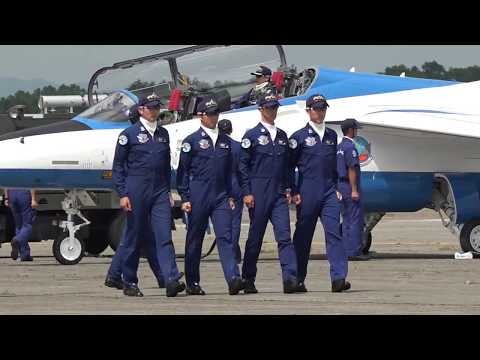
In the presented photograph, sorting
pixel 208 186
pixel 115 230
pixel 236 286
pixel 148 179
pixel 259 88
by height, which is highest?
pixel 259 88

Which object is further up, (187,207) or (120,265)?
(187,207)

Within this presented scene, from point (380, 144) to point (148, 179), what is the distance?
679cm

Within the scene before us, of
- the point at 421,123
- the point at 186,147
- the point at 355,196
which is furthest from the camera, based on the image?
the point at 421,123

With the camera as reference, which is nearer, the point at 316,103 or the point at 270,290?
the point at 316,103

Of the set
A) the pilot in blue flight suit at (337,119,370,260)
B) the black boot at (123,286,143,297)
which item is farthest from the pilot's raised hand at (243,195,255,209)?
the pilot in blue flight suit at (337,119,370,260)

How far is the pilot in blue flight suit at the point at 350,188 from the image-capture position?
711 inches

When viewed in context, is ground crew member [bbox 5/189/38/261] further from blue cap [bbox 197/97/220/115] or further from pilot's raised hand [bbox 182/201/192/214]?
blue cap [bbox 197/97/220/115]

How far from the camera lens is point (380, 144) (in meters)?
19.7

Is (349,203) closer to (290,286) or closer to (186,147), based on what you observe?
(290,286)

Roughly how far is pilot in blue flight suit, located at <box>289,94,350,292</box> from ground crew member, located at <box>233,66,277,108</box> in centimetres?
554

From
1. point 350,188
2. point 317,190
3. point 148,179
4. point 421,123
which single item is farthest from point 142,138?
point 421,123

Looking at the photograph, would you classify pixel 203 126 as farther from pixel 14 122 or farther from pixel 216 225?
pixel 14 122

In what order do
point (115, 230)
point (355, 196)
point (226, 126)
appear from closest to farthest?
point (226, 126), point (355, 196), point (115, 230)

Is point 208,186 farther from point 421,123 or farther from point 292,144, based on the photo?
point 421,123
